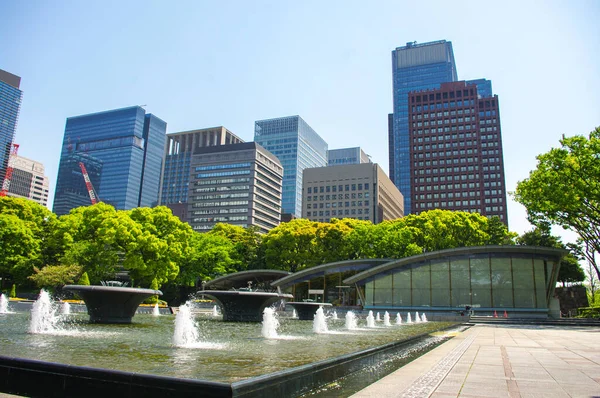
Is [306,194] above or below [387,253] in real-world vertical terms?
above

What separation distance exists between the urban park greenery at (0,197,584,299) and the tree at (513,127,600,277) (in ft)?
65.0

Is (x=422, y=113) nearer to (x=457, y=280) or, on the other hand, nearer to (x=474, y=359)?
(x=457, y=280)

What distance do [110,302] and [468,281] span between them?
3439 centimetres

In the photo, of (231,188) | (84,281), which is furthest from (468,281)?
(231,188)

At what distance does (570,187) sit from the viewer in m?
29.2

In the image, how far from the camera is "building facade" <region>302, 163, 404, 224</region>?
419ft

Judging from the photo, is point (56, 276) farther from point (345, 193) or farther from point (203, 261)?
point (345, 193)

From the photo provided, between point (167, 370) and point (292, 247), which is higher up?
point (292, 247)

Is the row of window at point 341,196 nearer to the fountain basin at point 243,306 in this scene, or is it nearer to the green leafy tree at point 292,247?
the green leafy tree at point 292,247

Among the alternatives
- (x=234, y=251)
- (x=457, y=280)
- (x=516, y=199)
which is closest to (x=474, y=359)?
(x=516, y=199)

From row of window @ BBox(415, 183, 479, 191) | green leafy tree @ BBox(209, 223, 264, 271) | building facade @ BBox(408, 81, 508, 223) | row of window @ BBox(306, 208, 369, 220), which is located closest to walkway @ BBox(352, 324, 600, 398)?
green leafy tree @ BBox(209, 223, 264, 271)

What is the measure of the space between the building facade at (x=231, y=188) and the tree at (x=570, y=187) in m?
112

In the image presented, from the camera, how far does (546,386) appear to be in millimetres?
6570

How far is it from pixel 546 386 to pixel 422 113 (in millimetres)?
134688
